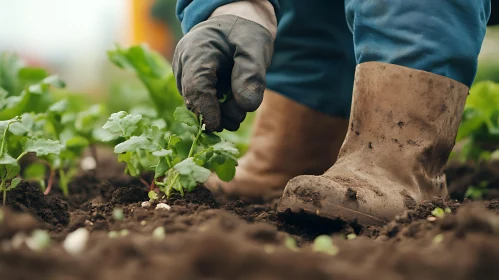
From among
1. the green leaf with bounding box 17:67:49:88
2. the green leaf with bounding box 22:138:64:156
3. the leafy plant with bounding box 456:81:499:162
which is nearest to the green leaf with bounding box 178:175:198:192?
the green leaf with bounding box 22:138:64:156

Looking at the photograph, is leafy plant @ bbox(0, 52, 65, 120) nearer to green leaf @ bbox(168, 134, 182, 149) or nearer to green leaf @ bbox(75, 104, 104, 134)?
green leaf @ bbox(75, 104, 104, 134)

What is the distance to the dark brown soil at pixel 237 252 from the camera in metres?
0.87

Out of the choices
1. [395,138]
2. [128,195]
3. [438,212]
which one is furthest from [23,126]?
[438,212]

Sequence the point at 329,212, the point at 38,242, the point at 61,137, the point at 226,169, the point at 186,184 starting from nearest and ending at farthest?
the point at 38,242
the point at 329,212
the point at 186,184
the point at 226,169
the point at 61,137

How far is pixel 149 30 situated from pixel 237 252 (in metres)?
13.2

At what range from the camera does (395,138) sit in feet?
5.55

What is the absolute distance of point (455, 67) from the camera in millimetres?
1679

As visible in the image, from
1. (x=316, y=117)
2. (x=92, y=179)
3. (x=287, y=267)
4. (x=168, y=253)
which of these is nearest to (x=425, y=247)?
(x=287, y=267)

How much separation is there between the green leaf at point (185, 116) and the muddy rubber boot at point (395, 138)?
0.33 m

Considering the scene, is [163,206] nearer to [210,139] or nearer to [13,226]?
[210,139]

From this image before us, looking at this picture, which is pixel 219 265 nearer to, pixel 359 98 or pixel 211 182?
pixel 359 98

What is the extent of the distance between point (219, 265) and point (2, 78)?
186 centimetres

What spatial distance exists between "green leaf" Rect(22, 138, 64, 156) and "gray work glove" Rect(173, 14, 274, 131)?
39 centimetres

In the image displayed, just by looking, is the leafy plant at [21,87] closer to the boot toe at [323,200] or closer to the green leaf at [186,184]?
the green leaf at [186,184]
